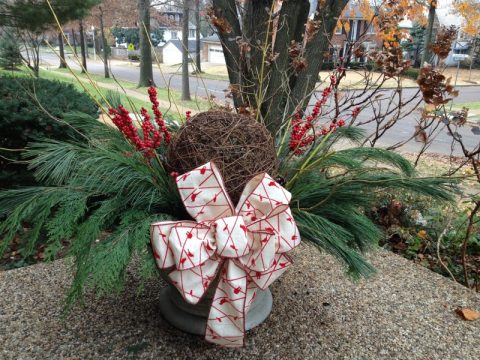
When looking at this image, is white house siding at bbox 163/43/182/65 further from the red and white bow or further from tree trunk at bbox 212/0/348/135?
the red and white bow

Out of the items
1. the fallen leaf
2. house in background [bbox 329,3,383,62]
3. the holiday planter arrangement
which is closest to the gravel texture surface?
the fallen leaf

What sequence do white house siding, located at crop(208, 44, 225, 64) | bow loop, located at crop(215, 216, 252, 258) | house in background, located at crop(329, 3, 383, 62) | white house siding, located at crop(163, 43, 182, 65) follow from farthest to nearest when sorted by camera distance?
white house siding, located at crop(163, 43, 182, 65)
white house siding, located at crop(208, 44, 225, 64)
house in background, located at crop(329, 3, 383, 62)
bow loop, located at crop(215, 216, 252, 258)

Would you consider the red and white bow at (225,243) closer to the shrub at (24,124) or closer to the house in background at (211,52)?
the shrub at (24,124)

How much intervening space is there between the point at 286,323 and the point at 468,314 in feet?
3.58

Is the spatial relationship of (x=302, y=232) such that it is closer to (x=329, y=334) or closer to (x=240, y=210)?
(x=240, y=210)

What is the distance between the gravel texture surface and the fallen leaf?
33 millimetres

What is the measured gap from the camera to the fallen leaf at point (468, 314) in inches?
97.5

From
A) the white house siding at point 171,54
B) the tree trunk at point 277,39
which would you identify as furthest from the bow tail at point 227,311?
the white house siding at point 171,54

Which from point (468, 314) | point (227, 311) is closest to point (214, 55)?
point (468, 314)

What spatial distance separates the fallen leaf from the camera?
8.13 ft

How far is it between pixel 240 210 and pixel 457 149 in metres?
9.01

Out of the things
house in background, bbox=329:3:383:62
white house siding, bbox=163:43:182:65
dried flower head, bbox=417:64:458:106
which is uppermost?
house in background, bbox=329:3:383:62

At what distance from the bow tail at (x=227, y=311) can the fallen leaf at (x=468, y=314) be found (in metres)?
1.50

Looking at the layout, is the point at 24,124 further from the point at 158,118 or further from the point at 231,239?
the point at 231,239
